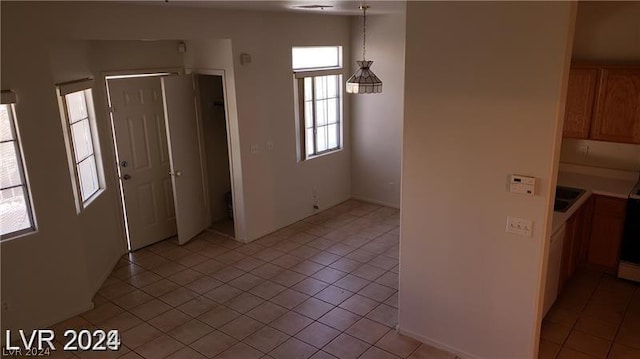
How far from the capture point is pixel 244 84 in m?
5.23

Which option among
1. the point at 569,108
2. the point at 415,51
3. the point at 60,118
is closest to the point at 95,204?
the point at 60,118

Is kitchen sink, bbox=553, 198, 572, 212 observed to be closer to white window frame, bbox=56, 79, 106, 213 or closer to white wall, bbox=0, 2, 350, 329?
white wall, bbox=0, 2, 350, 329

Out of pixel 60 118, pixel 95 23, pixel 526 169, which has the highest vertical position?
pixel 95 23

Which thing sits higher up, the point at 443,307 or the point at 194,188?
the point at 194,188

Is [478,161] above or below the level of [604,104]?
below

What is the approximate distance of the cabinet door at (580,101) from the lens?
4422 millimetres

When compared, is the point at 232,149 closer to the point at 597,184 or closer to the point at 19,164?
the point at 19,164

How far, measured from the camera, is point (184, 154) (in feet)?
17.9

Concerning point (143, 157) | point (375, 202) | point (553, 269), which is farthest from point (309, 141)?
point (553, 269)

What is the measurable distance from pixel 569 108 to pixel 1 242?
5070 mm

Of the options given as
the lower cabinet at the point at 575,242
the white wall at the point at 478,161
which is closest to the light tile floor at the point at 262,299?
the white wall at the point at 478,161

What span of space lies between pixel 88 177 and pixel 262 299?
2131 mm

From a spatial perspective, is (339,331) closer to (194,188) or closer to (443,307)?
(443,307)

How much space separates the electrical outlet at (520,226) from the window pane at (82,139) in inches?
149
